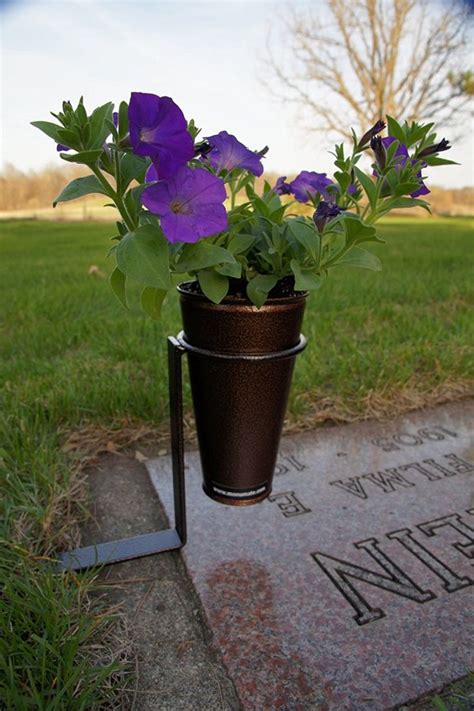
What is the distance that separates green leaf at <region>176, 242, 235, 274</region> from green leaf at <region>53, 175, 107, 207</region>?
163 mm

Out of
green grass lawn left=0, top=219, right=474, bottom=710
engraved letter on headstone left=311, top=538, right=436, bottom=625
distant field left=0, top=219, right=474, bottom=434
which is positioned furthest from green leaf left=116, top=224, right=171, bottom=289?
distant field left=0, top=219, right=474, bottom=434

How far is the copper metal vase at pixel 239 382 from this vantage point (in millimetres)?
1038

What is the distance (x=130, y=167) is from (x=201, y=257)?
0.18 meters

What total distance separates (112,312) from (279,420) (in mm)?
2329

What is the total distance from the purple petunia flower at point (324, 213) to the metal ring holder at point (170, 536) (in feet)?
0.88

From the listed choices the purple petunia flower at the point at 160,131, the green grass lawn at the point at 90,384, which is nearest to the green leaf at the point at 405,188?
the purple petunia flower at the point at 160,131

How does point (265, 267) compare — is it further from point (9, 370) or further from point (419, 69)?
point (419, 69)

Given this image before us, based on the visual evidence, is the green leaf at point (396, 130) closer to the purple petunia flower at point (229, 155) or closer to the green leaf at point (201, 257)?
the purple petunia flower at point (229, 155)

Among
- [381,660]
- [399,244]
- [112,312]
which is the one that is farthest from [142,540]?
A: [399,244]

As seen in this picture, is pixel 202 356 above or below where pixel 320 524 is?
above

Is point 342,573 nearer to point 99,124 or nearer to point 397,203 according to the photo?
point 397,203

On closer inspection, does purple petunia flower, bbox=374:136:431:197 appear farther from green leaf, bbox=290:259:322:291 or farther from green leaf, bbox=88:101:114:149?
green leaf, bbox=88:101:114:149

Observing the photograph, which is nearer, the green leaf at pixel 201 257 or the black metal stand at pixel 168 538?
the green leaf at pixel 201 257

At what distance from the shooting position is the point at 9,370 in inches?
89.0
